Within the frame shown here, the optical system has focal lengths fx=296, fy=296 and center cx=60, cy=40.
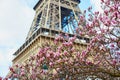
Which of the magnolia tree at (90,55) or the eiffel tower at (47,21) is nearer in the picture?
the magnolia tree at (90,55)

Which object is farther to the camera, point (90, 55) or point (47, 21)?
point (47, 21)

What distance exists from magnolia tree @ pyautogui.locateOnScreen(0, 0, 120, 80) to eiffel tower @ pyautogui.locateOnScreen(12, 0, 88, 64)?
29.0 meters

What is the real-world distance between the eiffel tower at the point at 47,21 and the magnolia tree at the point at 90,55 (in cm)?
2900

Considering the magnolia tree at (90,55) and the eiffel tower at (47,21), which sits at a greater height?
the magnolia tree at (90,55)

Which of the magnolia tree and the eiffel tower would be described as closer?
the magnolia tree

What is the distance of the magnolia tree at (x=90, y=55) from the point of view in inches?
389

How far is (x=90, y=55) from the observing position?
10.5m

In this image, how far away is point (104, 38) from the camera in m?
10.5

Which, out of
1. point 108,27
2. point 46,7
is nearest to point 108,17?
point 108,27

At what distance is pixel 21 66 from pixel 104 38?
12.5 ft

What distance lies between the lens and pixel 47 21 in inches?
1772

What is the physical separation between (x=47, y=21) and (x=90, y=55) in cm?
3476

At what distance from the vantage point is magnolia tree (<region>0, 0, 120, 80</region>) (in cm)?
A: 989

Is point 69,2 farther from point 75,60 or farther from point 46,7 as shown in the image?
point 75,60
